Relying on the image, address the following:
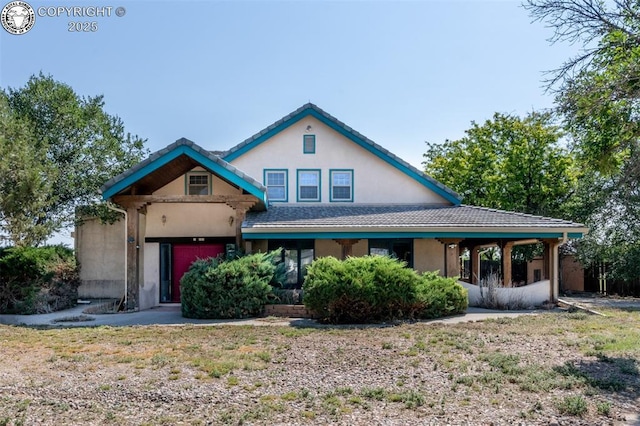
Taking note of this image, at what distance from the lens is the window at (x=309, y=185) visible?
18969mm

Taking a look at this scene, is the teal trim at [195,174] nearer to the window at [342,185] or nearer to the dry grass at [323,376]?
the window at [342,185]

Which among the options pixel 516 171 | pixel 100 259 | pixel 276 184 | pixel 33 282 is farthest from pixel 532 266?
pixel 33 282

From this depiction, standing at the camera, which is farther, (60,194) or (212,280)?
(60,194)

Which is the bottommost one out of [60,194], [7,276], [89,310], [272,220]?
[89,310]

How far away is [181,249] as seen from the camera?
17797mm

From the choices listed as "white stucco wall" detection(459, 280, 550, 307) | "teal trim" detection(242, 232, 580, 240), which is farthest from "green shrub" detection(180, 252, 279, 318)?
"white stucco wall" detection(459, 280, 550, 307)

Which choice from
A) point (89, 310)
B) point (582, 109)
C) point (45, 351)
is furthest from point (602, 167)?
point (89, 310)

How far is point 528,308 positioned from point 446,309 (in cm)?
368

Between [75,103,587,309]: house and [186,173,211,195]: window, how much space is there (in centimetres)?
3

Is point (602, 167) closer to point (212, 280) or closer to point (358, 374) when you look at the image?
point (358, 374)

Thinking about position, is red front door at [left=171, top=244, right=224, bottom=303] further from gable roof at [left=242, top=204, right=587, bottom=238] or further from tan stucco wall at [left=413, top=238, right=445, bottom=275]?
tan stucco wall at [left=413, top=238, right=445, bottom=275]

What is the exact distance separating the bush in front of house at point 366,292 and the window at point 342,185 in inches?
256

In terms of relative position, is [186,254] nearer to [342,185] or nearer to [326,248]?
[326,248]

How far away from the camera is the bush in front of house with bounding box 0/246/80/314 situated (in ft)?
50.6
